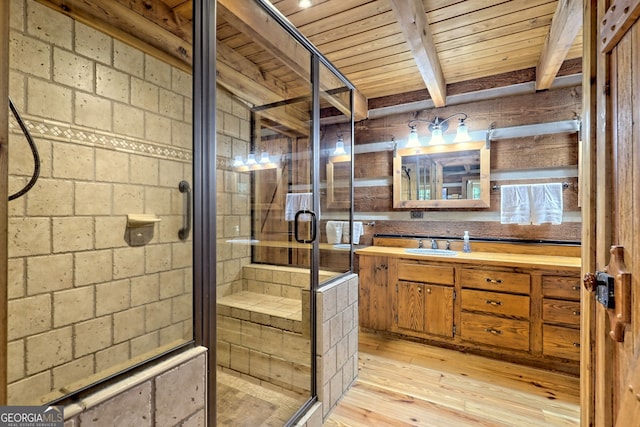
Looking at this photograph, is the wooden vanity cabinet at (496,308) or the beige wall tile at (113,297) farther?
the wooden vanity cabinet at (496,308)

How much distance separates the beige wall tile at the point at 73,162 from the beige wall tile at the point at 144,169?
0.23 metres

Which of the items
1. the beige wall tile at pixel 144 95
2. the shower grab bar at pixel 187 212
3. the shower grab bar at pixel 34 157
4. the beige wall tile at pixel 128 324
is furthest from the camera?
the beige wall tile at pixel 144 95

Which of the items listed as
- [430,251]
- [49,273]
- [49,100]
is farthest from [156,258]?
[430,251]

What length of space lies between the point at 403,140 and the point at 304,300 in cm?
215

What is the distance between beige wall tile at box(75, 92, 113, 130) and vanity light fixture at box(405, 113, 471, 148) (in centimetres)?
261

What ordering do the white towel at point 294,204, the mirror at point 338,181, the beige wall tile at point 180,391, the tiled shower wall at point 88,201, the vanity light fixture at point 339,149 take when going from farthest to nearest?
the vanity light fixture at point 339,149 → the mirror at point 338,181 → the white towel at point 294,204 → the tiled shower wall at point 88,201 → the beige wall tile at point 180,391

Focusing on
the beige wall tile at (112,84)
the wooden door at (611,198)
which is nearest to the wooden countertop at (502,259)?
the wooden door at (611,198)

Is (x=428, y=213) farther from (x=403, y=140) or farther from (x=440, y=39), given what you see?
(x=440, y=39)

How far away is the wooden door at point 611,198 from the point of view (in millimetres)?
750

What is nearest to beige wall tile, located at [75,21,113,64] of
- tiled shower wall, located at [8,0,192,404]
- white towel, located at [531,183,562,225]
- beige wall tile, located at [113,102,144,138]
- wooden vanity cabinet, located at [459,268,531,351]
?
tiled shower wall, located at [8,0,192,404]

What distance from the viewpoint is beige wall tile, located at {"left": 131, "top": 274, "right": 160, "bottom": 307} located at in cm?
189

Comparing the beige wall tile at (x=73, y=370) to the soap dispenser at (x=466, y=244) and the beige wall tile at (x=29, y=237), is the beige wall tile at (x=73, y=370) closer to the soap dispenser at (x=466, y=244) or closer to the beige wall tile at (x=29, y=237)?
the beige wall tile at (x=29, y=237)

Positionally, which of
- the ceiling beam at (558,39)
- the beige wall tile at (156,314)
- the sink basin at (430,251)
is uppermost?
the ceiling beam at (558,39)

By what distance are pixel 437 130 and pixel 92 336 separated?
10.5 feet
